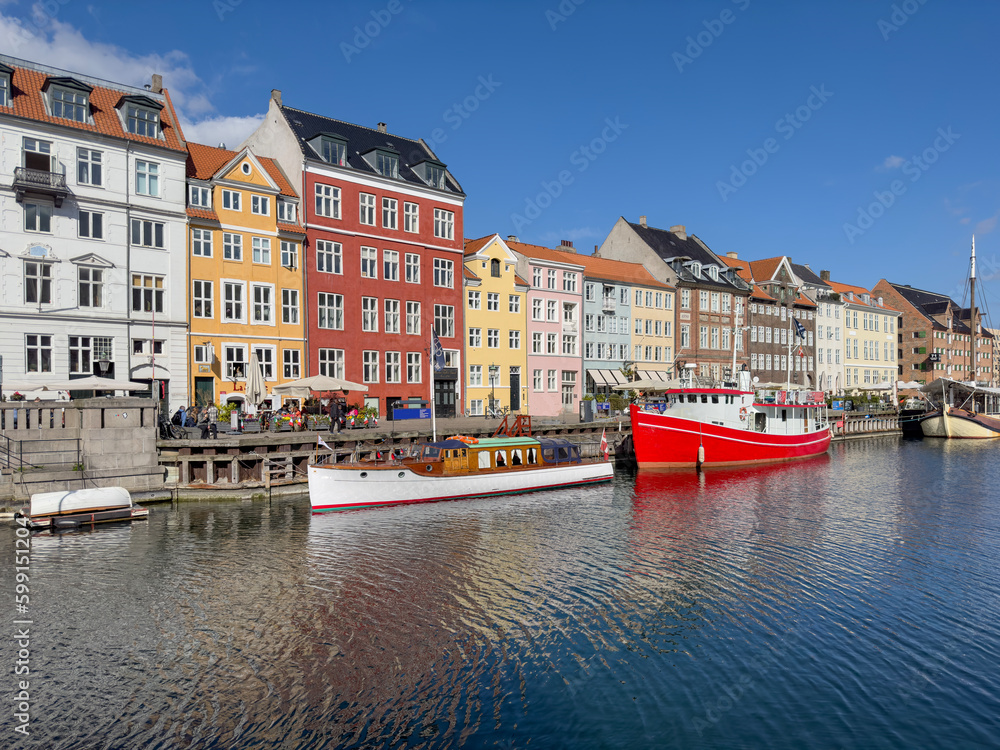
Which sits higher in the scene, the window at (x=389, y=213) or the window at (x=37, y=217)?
the window at (x=389, y=213)

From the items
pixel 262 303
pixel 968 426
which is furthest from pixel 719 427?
pixel 968 426

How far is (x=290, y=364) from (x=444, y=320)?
44.3 ft

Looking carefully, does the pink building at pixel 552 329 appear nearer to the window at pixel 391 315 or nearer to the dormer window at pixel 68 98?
the window at pixel 391 315

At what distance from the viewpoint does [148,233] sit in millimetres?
39531

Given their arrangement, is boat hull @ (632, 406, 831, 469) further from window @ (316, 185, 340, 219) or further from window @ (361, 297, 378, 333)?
window @ (316, 185, 340, 219)

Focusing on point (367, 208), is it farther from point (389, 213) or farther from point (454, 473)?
point (454, 473)

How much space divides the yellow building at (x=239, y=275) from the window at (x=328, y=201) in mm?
1594

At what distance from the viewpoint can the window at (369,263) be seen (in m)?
49.3

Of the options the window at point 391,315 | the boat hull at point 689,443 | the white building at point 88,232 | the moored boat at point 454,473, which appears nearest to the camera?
the moored boat at point 454,473

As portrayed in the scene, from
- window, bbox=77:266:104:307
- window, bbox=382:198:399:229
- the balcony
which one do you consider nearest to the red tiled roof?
the balcony

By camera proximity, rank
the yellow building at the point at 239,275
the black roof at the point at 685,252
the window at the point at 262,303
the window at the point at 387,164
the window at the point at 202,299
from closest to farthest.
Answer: the window at the point at 202,299, the yellow building at the point at 239,275, the window at the point at 262,303, the window at the point at 387,164, the black roof at the point at 685,252

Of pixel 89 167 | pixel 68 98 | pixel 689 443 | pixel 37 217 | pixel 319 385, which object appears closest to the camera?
pixel 37 217

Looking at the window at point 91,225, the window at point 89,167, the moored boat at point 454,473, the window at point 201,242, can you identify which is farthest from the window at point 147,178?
the moored boat at point 454,473

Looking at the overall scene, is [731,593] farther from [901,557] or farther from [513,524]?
[513,524]
